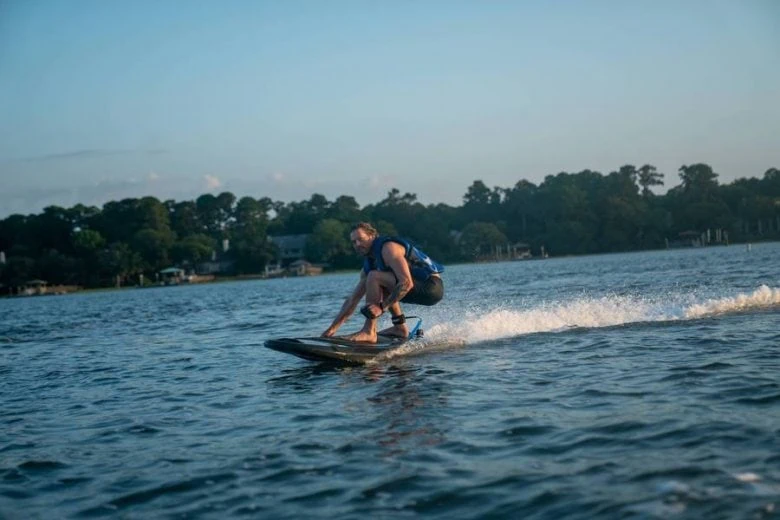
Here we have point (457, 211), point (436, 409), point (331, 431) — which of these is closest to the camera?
point (331, 431)

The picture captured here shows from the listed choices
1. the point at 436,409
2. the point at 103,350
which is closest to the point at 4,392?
the point at 103,350

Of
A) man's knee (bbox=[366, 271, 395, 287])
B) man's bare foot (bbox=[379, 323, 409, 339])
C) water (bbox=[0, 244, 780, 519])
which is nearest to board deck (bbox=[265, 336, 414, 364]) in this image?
water (bbox=[0, 244, 780, 519])

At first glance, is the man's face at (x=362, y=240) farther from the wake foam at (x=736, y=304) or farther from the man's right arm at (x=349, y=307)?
the wake foam at (x=736, y=304)

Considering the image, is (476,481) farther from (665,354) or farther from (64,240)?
(64,240)

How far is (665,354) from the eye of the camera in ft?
34.8

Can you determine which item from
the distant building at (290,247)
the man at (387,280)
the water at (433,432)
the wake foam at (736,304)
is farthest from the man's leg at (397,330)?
the distant building at (290,247)

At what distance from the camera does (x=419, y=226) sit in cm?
12581

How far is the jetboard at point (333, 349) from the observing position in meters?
11.8

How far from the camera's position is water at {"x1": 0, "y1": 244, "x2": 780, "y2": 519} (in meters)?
5.57

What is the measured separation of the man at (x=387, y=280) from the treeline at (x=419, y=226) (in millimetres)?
102448

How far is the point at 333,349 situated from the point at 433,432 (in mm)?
4582

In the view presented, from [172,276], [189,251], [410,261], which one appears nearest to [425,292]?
[410,261]

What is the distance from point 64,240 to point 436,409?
125333 mm

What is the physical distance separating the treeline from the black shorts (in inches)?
4032
